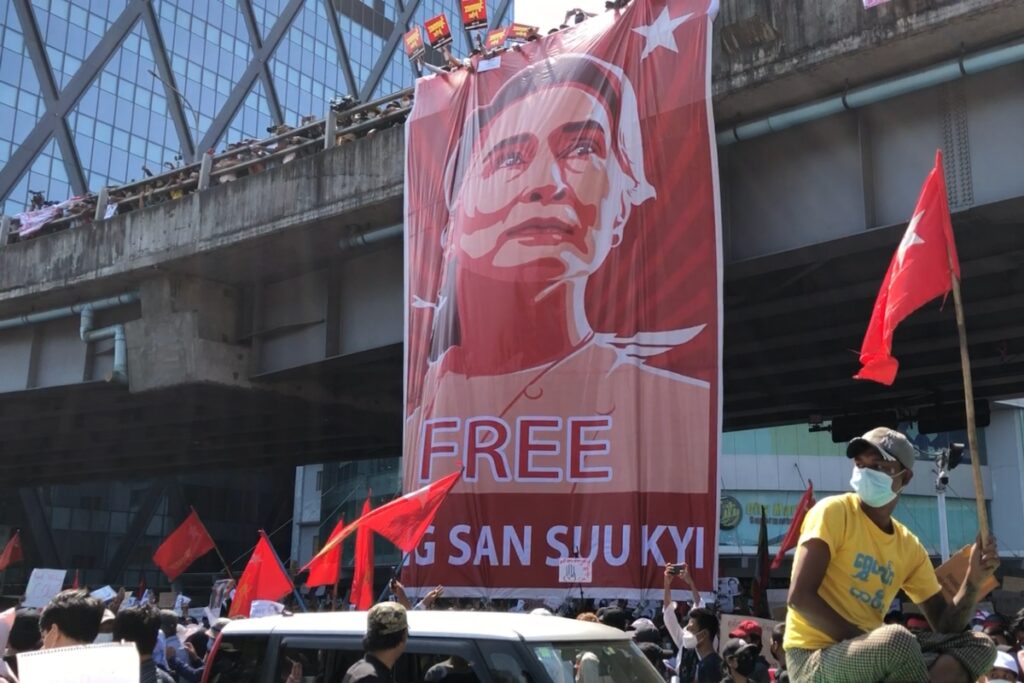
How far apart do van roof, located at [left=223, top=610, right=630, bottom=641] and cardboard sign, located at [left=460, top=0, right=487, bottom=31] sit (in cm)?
913

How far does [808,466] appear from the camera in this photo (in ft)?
143

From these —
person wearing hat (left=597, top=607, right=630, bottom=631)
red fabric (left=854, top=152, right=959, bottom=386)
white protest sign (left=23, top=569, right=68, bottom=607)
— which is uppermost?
red fabric (left=854, top=152, right=959, bottom=386)

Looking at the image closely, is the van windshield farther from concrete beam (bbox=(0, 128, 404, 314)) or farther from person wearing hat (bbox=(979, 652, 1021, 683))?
concrete beam (bbox=(0, 128, 404, 314))

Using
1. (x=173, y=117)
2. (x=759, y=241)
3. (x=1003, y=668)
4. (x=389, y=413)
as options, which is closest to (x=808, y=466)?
(x=389, y=413)

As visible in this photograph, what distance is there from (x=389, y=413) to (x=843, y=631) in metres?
17.7

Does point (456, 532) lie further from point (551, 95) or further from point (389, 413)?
point (389, 413)

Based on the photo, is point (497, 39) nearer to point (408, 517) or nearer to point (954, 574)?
point (408, 517)

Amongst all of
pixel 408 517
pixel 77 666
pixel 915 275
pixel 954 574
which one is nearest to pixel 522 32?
pixel 408 517

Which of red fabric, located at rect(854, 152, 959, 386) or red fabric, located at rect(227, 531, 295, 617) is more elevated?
red fabric, located at rect(854, 152, 959, 386)

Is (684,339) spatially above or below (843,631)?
above

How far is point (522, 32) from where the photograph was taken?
43.0ft

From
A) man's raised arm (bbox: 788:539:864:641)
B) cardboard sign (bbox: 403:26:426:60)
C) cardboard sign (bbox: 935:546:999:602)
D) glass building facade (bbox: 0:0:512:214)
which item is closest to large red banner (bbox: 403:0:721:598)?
cardboard sign (bbox: 403:26:426:60)

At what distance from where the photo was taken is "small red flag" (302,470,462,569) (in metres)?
9.65

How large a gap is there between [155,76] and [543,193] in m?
50.5
